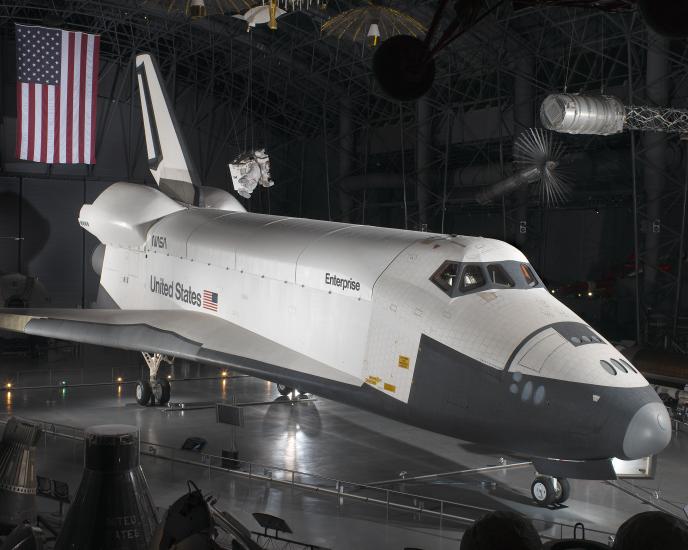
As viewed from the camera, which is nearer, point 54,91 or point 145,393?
point 145,393

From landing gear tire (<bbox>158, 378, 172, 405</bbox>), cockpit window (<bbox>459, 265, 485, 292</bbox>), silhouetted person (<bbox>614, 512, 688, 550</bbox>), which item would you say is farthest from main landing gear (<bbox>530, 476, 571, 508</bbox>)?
landing gear tire (<bbox>158, 378, 172, 405</bbox>)

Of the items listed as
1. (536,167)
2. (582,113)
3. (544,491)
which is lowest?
(544,491)

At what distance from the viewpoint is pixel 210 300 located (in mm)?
10703

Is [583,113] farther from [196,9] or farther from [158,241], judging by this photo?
[158,241]

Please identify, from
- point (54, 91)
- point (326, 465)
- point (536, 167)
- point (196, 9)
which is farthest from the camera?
point (536, 167)

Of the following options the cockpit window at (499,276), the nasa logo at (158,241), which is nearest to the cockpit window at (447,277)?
the cockpit window at (499,276)

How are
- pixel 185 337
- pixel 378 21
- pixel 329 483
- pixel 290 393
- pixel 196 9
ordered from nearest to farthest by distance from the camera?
1. pixel 329 483
2. pixel 185 337
3. pixel 196 9
4. pixel 290 393
5. pixel 378 21

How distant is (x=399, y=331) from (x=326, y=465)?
8.13 feet

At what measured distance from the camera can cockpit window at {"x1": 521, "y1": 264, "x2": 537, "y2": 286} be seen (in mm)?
7789

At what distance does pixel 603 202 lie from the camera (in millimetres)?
20500

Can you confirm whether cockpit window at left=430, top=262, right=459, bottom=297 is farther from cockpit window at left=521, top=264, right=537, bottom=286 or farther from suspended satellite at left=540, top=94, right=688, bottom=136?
suspended satellite at left=540, top=94, right=688, bottom=136

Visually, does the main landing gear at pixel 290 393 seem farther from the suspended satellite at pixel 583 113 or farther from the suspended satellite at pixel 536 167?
the suspended satellite at pixel 536 167

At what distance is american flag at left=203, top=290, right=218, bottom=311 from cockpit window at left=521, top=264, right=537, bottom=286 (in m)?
4.26

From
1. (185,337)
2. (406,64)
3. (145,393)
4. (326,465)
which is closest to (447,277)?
(326,465)
